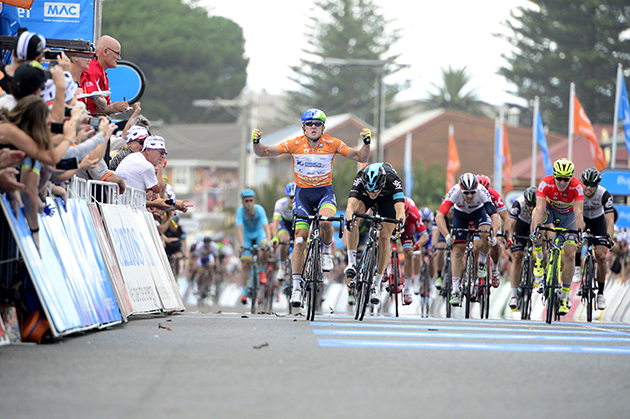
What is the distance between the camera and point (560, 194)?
539 inches

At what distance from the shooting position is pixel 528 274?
48.9 feet

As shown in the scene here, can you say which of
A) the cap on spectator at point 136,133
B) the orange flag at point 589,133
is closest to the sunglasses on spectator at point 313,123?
the cap on spectator at point 136,133

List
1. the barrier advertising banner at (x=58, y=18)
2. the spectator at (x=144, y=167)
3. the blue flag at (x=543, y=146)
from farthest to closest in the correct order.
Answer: the blue flag at (x=543, y=146), the barrier advertising banner at (x=58, y=18), the spectator at (x=144, y=167)

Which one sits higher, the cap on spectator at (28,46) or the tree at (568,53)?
the tree at (568,53)

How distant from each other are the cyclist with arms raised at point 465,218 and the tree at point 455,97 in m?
81.6

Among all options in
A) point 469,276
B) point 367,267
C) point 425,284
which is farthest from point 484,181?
point 367,267

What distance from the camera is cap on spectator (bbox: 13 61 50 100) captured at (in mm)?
7688

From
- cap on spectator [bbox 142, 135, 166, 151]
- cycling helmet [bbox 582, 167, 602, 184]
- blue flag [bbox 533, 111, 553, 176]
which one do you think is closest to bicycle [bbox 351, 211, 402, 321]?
cap on spectator [bbox 142, 135, 166, 151]

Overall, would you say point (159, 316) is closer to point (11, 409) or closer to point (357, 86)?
point (11, 409)

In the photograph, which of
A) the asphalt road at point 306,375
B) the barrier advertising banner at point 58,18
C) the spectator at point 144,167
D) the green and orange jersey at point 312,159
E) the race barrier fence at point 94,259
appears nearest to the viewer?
the asphalt road at point 306,375

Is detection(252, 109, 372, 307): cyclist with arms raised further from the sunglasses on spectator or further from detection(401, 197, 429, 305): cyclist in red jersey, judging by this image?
detection(401, 197, 429, 305): cyclist in red jersey

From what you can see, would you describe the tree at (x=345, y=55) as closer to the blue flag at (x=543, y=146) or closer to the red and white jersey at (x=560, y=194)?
the blue flag at (x=543, y=146)

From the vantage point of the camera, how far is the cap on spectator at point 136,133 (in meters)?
12.7

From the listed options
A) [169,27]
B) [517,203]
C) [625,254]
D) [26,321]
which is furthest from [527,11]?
[26,321]
